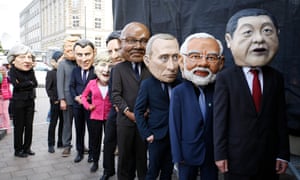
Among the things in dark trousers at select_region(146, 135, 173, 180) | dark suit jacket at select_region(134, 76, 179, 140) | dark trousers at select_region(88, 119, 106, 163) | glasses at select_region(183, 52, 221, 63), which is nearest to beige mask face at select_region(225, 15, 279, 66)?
glasses at select_region(183, 52, 221, 63)

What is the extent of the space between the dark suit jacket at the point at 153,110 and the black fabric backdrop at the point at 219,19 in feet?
3.52

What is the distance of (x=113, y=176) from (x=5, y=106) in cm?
253

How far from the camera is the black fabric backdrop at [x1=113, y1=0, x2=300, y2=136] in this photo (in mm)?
2666

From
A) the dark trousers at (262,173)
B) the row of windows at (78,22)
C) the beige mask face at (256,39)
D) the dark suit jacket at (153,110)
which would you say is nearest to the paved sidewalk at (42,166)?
the dark suit jacket at (153,110)

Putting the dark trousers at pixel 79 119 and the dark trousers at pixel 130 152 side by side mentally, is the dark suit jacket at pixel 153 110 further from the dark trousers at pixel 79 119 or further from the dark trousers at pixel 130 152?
the dark trousers at pixel 79 119

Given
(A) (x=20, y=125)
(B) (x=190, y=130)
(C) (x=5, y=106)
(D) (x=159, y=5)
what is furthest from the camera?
(C) (x=5, y=106)

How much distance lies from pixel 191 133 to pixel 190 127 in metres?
0.05

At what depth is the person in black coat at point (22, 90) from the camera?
429cm

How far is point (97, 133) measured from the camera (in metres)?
3.80

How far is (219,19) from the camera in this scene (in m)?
3.25

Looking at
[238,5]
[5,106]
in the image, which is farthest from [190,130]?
[5,106]

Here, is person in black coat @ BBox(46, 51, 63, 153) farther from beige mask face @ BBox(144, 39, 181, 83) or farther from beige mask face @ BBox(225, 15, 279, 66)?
beige mask face @ BBox(225, 15, 279, 66)

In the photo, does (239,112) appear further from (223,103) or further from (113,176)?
(113,176)

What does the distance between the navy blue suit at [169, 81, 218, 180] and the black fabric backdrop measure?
0.94 m
